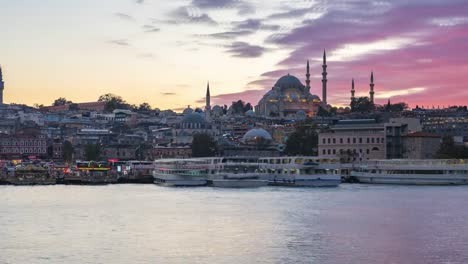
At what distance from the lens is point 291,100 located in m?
170

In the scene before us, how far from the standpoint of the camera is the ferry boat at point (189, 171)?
226 ft

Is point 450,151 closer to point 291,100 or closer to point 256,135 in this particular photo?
point 256,135

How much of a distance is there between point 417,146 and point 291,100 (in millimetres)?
78245

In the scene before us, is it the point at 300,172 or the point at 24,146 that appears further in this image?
the point at 24,146

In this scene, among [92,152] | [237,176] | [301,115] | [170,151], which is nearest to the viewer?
[237,176]

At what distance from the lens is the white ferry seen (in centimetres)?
6550

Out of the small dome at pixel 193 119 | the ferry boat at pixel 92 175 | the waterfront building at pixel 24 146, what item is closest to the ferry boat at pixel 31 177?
the ferry boat at pixel 92 175

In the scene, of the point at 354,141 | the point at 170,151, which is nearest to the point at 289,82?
the point at 170,151

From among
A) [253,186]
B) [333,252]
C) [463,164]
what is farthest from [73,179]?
[333,252]

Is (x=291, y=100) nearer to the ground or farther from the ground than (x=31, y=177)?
farther from the ground

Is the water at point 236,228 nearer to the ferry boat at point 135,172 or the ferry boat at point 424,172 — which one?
the ferry boat at point 424,172

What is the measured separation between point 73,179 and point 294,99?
9573cm

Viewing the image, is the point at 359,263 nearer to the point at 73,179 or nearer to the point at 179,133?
the point at 73,179

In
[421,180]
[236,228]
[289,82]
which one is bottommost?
[236,228]
